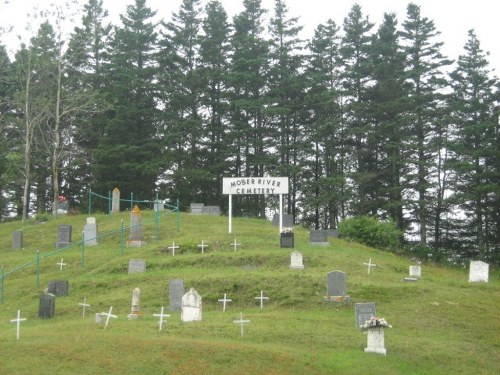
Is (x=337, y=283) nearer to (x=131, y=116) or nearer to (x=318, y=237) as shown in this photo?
(x=318, y=237)

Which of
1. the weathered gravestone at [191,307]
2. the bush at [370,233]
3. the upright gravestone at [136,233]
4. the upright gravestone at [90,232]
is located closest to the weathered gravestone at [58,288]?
the weathered gravestone at [191,307]

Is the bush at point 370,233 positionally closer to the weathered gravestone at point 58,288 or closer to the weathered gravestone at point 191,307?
the weathered gravestone at point 58,288

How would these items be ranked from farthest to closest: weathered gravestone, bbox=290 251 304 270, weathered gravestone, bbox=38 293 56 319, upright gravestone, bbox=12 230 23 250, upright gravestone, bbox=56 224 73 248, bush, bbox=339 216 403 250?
bush, bbox=339 216 403 250
upright gravestone, bbox=12 230 23 250
upright gravestone, bbox=56 224 73 248
weathered gravestone, bbox=290 251 304 270
weathered gravestone, bbox=38 293 56 319

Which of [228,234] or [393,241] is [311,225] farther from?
[228,234]

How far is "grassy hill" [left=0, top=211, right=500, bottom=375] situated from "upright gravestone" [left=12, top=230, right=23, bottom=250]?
0.47 m

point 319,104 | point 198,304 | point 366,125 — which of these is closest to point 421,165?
point 366,125

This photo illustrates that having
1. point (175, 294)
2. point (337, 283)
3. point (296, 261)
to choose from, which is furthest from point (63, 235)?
point (337, 283)

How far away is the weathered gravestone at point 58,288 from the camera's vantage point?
80.9ft

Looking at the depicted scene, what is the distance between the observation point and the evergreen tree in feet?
160

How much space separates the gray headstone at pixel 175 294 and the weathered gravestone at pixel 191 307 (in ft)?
7.23

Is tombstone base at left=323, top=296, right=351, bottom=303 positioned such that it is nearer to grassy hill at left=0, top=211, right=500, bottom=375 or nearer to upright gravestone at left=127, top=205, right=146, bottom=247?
grassy hill at left=0, top=211, right=500, bottom=375

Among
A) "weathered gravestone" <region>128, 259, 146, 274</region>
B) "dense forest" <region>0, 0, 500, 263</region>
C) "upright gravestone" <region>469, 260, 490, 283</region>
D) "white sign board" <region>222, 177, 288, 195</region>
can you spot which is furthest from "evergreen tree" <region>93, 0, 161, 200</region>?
"upright gravestone" <region>469, 260, 490, 283</region>

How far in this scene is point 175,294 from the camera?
21875mm

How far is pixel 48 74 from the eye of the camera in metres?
45.5
